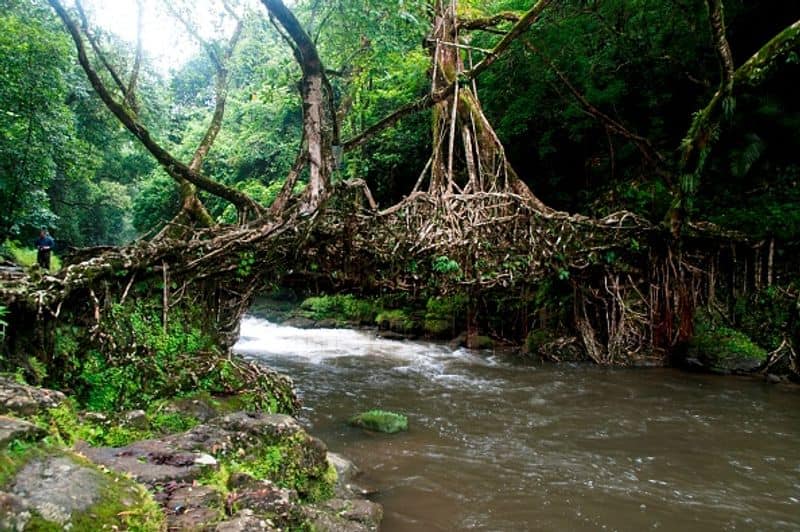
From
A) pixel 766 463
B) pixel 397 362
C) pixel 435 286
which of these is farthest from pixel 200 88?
pixel 766 463

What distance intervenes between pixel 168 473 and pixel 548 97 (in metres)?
13.3

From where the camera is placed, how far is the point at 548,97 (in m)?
14.3

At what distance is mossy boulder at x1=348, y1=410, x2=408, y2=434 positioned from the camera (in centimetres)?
687

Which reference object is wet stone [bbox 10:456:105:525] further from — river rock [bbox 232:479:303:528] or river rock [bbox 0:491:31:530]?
river rock [bbox 232:479:303:528]

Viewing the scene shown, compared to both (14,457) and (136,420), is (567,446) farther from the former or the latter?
(14,457)

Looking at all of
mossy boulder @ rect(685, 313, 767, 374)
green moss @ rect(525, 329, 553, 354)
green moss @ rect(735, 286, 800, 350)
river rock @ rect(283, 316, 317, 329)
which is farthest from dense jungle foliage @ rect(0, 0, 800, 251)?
river rock @ rect(283, 316, 317, 329)

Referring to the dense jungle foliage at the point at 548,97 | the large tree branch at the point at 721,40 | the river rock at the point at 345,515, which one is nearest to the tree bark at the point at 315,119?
the dense jungle foliage at the point at 548,97

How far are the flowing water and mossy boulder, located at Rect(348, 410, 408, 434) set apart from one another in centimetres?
14

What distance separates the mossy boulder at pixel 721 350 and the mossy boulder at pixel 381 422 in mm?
6495

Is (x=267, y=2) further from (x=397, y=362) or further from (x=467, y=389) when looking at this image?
(x=397, y=362)

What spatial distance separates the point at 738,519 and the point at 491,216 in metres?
6.26

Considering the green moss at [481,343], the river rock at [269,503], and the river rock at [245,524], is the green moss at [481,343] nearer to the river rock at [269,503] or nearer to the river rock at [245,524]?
the river rock at [269,503]

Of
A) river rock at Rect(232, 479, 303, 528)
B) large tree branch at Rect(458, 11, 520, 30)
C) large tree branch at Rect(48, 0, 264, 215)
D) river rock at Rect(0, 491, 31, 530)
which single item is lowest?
river rock at Rect(232, 479, 303, 528)

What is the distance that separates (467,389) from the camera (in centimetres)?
962
